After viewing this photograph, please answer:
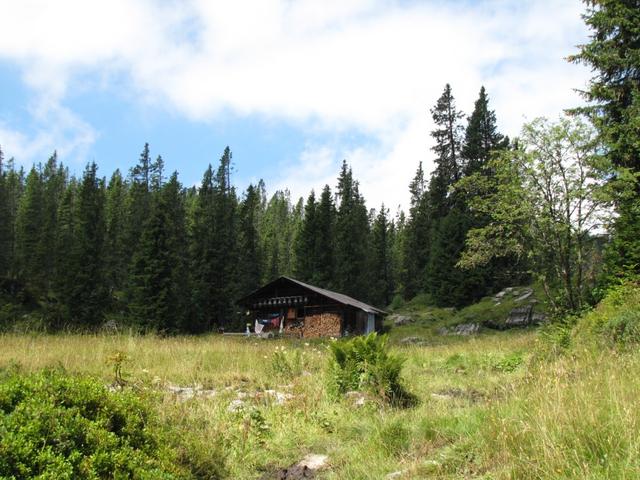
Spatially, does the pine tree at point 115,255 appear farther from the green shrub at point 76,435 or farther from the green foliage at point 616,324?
the green shrub at point 76,435

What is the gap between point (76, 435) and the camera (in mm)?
3422

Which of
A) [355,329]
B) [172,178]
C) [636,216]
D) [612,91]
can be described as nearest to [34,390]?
[636,216]

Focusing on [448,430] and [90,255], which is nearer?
[448,430]

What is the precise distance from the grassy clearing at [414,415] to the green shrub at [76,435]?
656 millimetres

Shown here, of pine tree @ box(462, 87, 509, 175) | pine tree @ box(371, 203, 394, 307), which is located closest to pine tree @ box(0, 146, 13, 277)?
pine tree @ box(371, 203, 394, 307)

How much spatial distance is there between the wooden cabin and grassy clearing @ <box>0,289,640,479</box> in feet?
83.8

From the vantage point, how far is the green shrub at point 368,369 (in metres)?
7.55

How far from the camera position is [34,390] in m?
3.65

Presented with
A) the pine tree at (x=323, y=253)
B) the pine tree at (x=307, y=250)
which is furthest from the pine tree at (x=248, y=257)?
the pine tree at (x=323, y=253)

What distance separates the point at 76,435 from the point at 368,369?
17.0 ft

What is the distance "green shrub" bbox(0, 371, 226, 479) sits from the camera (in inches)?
119

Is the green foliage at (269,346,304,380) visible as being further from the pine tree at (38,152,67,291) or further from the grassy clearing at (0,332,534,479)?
the pine tree at (38,152,67,291)

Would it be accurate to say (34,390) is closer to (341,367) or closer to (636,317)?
(341,367)

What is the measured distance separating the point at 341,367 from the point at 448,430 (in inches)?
141
